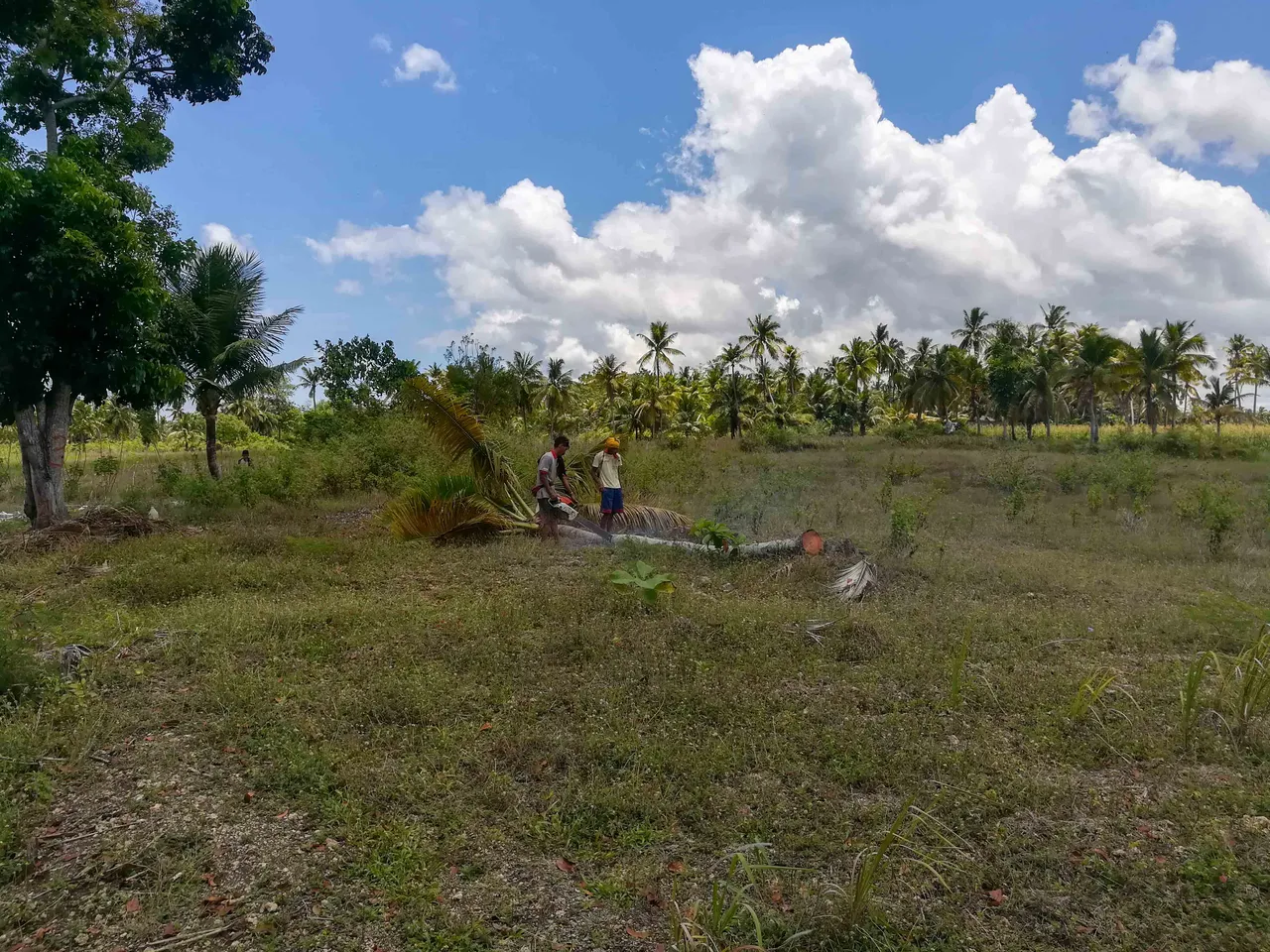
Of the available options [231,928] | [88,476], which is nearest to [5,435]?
[88,476]

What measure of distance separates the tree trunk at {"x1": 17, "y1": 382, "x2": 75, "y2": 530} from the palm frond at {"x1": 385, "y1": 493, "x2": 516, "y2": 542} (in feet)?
16.1

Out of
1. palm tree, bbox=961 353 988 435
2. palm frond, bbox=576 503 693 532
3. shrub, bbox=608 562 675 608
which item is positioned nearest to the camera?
shrub, bbox=608 562 675 608

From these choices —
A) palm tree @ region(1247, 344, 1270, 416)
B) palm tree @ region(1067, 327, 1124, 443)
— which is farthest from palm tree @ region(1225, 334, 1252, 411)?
palm tree @ region(1067, 327, 1124, 443)

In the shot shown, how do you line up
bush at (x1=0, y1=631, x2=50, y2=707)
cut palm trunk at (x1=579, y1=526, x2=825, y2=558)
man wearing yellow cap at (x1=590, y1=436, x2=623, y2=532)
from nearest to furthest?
1. bush at (x1=0, y1=631, x2=50, y2=707)
2. cut palm trunk at (x1=579, y1=526, x2=825, y2=558)
3. man wearing yellow cap at (x1=590, y1=436, x2=623, y2=532)

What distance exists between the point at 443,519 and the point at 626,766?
21.1 feet

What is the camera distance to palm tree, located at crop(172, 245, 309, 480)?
1588 centimetres

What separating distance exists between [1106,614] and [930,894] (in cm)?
497

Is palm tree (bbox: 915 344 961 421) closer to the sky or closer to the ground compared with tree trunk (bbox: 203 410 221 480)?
closer to the sky

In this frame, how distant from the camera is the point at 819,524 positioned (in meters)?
12.6

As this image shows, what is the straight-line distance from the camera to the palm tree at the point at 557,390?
48209 mm

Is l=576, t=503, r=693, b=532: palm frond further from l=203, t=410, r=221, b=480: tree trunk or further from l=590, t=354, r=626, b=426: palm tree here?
l=590, t=354, r=626, b=426: palm tree

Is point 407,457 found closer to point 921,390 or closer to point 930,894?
point 930,894

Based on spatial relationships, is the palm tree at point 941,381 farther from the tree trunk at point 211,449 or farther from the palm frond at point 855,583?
the palm frond at point 855,583

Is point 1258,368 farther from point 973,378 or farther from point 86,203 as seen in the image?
point 86,203
